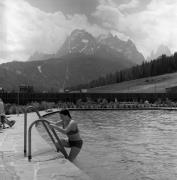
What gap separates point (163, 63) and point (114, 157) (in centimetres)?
15162

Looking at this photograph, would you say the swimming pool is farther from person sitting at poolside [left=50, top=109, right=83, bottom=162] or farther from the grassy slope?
the grassy slope

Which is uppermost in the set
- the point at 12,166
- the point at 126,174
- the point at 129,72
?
the point at 129,72

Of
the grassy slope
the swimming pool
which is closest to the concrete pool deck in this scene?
the swimming pool

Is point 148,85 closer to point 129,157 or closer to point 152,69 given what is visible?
point 152,69

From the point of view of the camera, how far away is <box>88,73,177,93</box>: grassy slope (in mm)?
129000

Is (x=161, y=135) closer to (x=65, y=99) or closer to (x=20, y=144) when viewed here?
(x=20, y=144)

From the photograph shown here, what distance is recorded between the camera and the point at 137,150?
11.5 m

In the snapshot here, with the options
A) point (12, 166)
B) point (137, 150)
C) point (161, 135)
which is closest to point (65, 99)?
point (161, 135)

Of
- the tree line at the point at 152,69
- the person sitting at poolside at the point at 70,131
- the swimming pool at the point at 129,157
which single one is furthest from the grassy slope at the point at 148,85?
the person sitting at poolside at the point at 70,131

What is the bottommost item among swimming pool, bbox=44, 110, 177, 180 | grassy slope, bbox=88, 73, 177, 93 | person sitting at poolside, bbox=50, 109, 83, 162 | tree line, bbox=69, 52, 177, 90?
swimming pool, bbox=44, 110, 177, 180

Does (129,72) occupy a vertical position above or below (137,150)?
above

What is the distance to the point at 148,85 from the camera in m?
136

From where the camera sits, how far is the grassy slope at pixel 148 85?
423 feet

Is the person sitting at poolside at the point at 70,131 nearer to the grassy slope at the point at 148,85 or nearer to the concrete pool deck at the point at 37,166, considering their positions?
the concrete pool deck at the point at 37,166
